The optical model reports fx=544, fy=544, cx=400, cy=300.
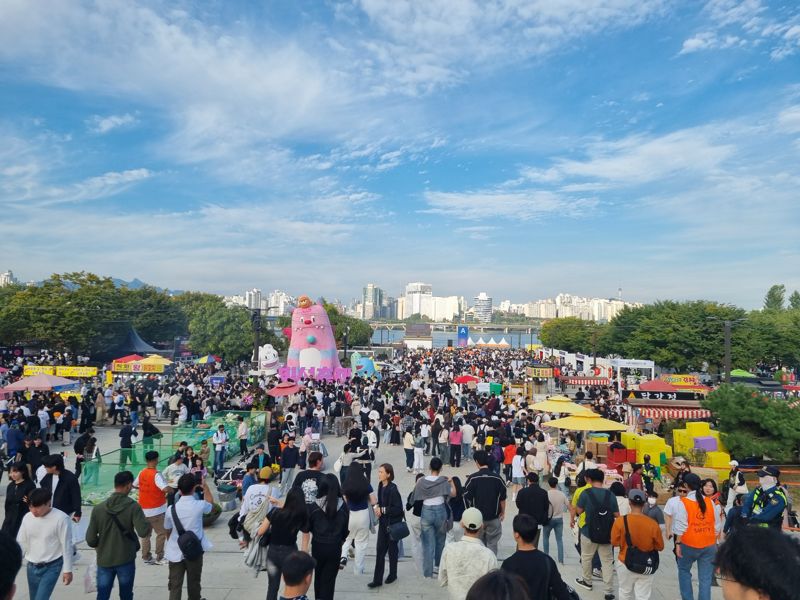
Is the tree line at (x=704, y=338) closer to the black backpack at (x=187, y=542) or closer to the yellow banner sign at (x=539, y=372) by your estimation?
the yellow banner sign at (x=539, y=372)

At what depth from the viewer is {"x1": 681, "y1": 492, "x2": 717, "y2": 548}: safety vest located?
5.47 metres

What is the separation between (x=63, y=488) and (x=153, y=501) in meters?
1.16

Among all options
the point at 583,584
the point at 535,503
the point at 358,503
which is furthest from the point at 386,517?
the point at 583,584

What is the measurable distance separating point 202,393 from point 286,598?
19.3 m

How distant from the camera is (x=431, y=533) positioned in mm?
6156

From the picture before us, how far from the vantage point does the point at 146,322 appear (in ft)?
161

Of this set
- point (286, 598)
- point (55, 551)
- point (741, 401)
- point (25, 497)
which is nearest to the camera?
point (286, 598)

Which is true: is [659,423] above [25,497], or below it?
below

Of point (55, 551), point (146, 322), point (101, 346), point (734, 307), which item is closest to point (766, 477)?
point (55, 551)

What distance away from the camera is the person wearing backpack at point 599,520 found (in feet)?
19.0

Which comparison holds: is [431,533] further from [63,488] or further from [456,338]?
[456,338]

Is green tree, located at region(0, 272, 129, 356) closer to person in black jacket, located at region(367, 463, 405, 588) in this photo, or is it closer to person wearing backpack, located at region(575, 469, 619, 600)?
person in black jacket, located at region(367, 463, 405, 588)

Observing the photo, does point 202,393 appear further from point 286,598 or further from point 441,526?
point 286,598

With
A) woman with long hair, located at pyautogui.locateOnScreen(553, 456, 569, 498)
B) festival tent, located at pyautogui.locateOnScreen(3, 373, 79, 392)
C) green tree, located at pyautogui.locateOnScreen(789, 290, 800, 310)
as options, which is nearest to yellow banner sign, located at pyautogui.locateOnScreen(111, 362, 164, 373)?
festival tent, located at pyautogui.locateOnScreen(3, 373, 79, 392)
